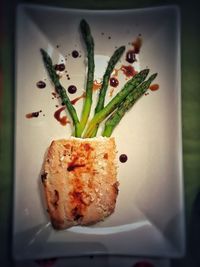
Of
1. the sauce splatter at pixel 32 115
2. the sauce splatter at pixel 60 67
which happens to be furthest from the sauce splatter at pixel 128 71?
the sauce splatter at pixel 32 115

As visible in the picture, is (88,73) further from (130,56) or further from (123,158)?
(123,158)

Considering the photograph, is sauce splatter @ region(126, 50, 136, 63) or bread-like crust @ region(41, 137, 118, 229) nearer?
bread-like crust @ region(41, 137, 118, 229)

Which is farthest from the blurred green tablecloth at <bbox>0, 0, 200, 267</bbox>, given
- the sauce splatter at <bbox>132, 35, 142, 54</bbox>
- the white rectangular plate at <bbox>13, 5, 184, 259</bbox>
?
the sauce splatter at <bbox>132, 35, 142, 54</bbox>

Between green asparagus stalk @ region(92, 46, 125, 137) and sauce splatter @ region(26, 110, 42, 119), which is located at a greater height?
green asparagus stalk @ region(92, 46, 125, 137)

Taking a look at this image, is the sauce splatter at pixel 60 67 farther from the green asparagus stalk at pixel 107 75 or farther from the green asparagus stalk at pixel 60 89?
the green asparagus stalk at pixel 107 75

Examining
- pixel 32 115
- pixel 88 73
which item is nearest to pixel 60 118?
pixel 32 115

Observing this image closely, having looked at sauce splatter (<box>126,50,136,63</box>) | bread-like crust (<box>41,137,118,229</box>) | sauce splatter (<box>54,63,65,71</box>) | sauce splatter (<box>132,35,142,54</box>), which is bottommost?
bread-like crust (<box>41,137,118,229</box>)

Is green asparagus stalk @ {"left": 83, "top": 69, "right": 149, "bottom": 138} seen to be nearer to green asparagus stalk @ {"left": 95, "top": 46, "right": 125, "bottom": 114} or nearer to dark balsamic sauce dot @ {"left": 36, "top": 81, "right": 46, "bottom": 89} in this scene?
green asparagus stalk @ {"left": 95, "top": 46, "right": 125, "bottom": 114}
